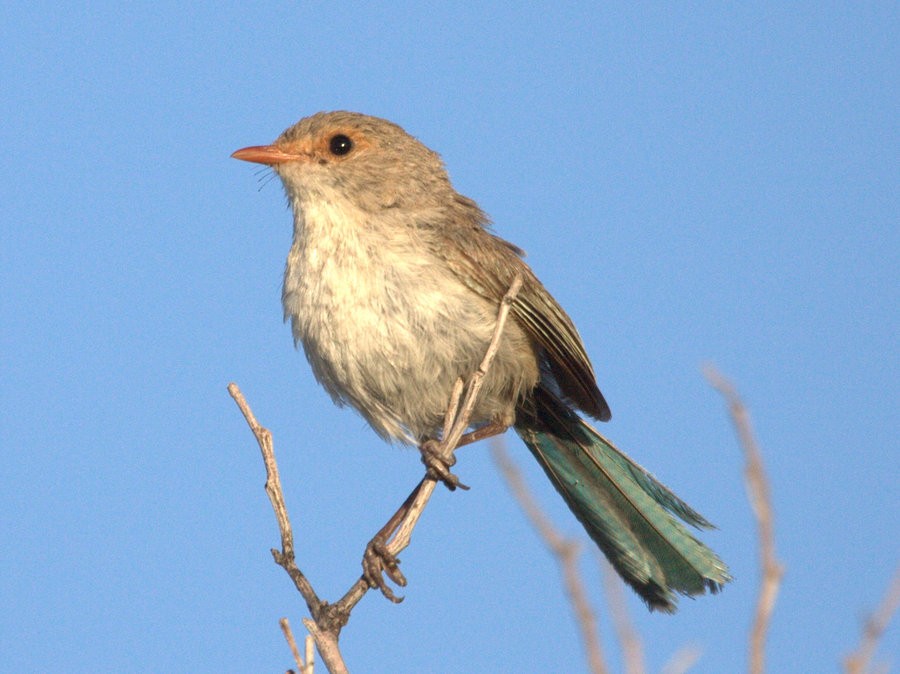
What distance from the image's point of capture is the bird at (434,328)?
522cm

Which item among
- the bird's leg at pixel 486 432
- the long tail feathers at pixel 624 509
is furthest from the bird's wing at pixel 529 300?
the bird's leg at pixel 486 432

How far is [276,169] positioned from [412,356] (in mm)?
1326

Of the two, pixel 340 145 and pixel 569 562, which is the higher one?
pixel 340 145

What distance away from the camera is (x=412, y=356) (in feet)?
17.1

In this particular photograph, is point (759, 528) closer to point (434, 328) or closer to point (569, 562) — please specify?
point (569, 562)

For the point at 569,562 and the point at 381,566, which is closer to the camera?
the point at 569,562

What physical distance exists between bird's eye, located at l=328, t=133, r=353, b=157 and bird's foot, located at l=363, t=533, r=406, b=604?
2.04 metres

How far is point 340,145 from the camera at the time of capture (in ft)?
19.4

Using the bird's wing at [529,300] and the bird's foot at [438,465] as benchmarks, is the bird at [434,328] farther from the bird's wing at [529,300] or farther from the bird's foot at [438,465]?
the bird's foot at [438,465]

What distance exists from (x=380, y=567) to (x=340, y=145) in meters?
2.22

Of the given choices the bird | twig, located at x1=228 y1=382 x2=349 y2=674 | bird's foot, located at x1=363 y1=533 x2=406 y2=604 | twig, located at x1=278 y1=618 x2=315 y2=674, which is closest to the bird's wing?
the bird

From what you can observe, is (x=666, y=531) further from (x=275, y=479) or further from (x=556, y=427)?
(x=275, y=479)

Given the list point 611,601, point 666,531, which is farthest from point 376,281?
point 611,601

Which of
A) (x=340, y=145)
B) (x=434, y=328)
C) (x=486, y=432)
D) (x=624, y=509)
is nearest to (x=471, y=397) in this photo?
(x=434, y=328)
